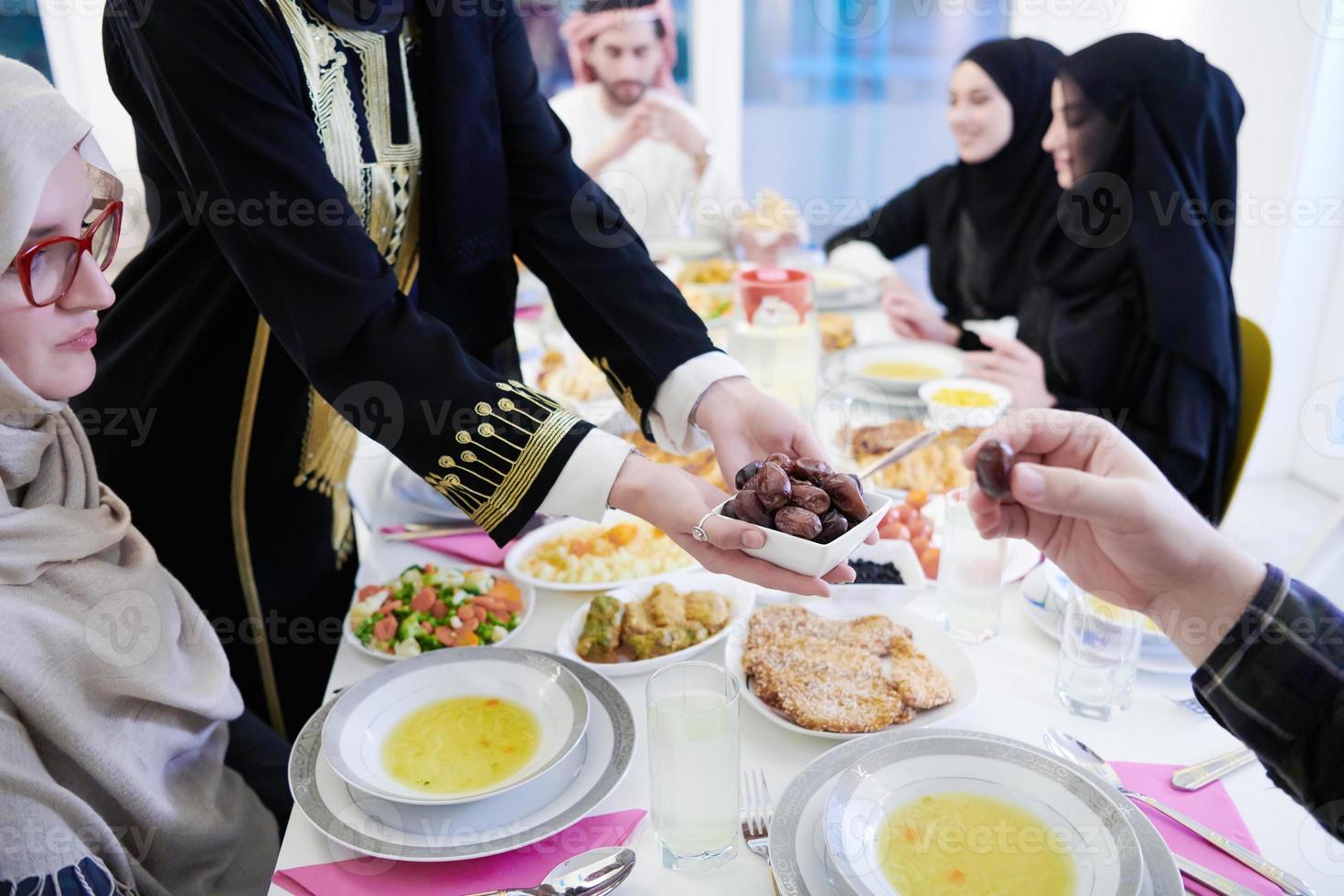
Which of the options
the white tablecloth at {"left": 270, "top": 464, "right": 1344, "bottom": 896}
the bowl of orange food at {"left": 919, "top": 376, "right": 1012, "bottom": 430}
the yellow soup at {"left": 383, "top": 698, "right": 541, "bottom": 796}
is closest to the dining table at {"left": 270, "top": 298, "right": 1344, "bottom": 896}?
the white tablecloth at {"left": 270, "top": 464, "right": 1344, "bottom": 896}

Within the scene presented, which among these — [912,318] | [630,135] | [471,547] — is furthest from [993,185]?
[471,547]

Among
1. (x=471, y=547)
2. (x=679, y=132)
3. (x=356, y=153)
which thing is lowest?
(x=471, y=547)

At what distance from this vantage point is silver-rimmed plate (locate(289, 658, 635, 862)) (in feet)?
3.14

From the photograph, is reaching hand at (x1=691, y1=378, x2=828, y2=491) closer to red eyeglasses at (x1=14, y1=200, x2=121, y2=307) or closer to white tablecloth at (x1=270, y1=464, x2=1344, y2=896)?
white tablecloth at (x1=270, y1=464, x2=1344, y2=896)

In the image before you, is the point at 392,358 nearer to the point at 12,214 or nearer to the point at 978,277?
the point at 12,214

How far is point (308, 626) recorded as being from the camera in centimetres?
172

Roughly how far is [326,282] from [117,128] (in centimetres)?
389

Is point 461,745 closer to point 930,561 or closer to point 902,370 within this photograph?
point 930,561

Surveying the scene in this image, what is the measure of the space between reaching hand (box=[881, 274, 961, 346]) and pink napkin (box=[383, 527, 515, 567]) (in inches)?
56.2

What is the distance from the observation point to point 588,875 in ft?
3.02

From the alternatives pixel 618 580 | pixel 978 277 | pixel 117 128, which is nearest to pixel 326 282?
pixel 618 580

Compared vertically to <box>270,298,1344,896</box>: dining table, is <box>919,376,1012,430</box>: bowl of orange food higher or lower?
higher

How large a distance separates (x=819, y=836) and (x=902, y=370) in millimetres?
1541

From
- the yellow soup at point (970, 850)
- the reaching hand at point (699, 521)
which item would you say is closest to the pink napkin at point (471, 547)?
the reaching hand at point (699, 521)
